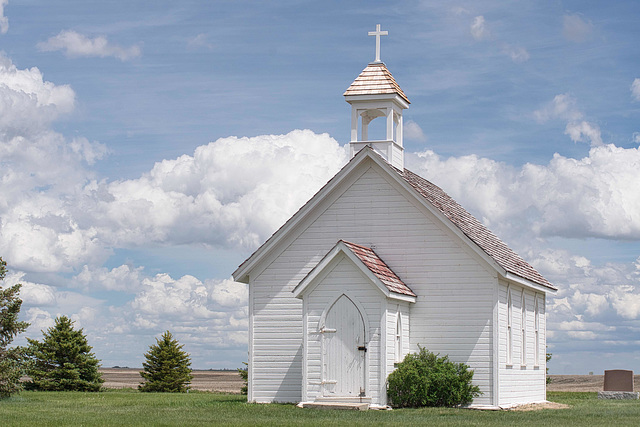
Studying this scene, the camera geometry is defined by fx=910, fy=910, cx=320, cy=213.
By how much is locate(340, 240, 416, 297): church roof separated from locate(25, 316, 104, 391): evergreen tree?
19.4 metres

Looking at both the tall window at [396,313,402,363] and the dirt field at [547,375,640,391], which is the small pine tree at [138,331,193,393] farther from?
the dirt field at [547,375,640,391]

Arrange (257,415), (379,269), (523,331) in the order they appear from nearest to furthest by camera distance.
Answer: (257,415)
(379,269)
(523,331)

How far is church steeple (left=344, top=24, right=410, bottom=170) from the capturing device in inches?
1238

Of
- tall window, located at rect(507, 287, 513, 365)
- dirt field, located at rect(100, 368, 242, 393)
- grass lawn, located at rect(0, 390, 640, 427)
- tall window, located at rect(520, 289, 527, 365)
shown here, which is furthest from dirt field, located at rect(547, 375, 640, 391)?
grass lawn, located at rect(0, 390, 640, 427)

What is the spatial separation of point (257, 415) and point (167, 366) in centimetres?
2192

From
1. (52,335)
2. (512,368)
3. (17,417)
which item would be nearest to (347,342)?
(512,368)

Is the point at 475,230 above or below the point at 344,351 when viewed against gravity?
above

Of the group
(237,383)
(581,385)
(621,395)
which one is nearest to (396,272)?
(621,395)

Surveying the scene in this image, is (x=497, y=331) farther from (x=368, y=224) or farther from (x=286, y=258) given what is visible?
(x=286, y=258)

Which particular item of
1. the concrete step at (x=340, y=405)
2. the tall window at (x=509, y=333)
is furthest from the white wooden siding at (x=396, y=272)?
the concrete step at (x=340, y=405)

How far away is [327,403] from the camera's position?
26875 mm

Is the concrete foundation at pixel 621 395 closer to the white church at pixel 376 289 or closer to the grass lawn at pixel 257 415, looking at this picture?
the white church at pixel 376 289

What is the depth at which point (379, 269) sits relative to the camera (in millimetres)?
28047

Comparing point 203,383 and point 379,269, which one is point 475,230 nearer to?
point 379,269
